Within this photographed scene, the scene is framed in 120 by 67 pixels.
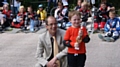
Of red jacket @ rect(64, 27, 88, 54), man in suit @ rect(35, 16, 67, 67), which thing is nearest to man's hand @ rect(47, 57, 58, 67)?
man in suit @ rect(35, 16, 67, 67)

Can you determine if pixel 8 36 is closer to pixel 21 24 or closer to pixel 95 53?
pixel 21 24

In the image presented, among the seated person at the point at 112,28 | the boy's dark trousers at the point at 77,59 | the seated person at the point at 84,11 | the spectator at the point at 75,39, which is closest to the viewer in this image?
the spectator at the point at 75,39

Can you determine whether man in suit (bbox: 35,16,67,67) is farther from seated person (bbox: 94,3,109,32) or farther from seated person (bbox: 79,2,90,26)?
seated person (bbox: 79,2,90,26)

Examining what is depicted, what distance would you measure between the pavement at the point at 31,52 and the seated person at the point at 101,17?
0.81 metres

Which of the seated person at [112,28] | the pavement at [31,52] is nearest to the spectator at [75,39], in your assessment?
the pavement at [31,52]

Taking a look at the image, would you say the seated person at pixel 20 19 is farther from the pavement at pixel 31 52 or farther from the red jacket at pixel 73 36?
the red jacket at pixel 73 36

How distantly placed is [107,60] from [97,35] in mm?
3753

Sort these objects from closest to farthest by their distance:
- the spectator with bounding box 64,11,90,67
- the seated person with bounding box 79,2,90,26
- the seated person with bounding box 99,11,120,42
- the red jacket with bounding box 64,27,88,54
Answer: the spectator with bounding box 64,11,90,67 → the red jacket with bounding box 64,27,88,54 → the seated person with bounding box 99,11,120,42 → the seated person with bounding box 79,2,90,26

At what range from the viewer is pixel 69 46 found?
569 cm

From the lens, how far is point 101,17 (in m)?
13.9

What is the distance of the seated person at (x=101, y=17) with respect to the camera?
13.7 meters

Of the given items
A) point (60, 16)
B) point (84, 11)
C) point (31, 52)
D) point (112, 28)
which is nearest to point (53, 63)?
point (31, 52)

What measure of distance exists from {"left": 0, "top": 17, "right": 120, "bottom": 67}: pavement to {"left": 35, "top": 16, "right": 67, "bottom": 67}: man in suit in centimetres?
340

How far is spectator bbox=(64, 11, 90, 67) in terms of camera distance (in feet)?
18.3
